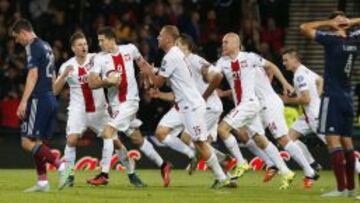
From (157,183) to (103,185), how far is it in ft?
4.90

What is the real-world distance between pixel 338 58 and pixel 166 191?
10.5 ft

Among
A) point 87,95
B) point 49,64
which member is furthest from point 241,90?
point 49,64

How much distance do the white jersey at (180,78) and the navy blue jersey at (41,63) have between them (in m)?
1.75

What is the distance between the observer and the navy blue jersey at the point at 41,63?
1795 centimetres

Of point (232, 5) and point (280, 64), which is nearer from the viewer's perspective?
A: point (280, 64)

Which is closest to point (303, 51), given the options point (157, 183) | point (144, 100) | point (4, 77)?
point (144, 100)

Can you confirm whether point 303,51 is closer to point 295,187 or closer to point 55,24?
point 55,24

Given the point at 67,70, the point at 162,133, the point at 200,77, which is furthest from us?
the point at 162,133

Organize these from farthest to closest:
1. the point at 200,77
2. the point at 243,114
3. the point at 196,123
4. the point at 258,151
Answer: the point at 258,151, the point at 200,77, the point at 243,114, the point at 196,123

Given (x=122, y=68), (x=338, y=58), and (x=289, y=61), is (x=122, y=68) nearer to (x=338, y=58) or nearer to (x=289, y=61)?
(x=289, y=61)

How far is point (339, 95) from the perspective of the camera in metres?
17.5

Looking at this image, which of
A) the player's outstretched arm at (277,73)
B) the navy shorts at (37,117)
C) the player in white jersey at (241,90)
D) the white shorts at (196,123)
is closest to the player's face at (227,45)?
the player in white jersey at (241,90)

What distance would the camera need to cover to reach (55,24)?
28719 mm

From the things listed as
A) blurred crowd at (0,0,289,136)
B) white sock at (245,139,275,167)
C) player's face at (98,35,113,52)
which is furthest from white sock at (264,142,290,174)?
blurred crowd at (0,0,289,136)
